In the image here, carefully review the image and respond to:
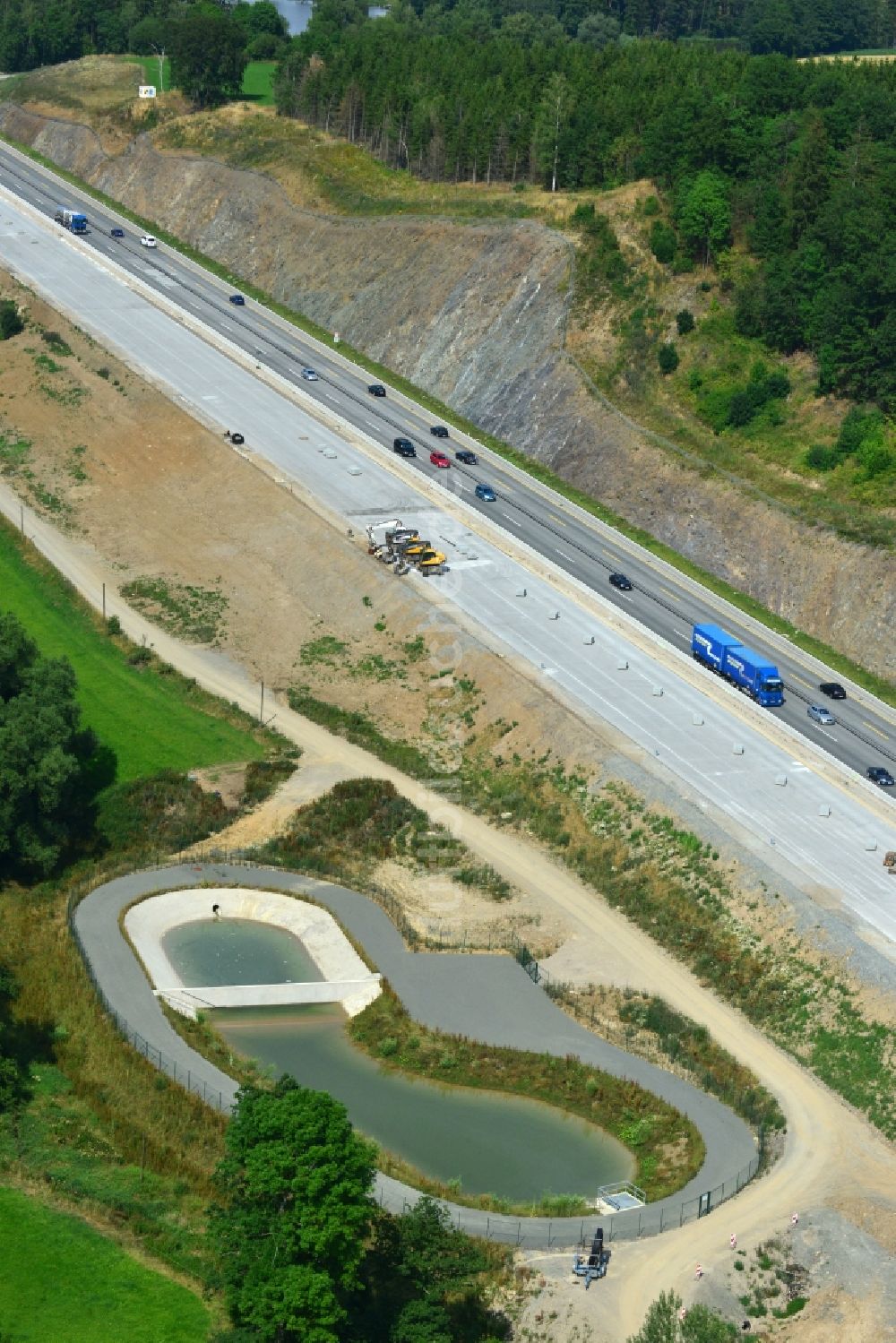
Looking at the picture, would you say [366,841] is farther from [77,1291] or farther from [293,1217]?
[293,1217]

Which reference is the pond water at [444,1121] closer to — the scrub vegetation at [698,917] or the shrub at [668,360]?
the scrub vegetation at [698,917]

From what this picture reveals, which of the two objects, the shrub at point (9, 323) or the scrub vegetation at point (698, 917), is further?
the shrub at point (9, 323)

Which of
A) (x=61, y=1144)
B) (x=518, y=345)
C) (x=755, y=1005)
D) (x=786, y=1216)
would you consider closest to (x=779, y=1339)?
(x=786, y=1216)

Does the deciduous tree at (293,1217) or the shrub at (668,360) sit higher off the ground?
the shrub at (668,360)

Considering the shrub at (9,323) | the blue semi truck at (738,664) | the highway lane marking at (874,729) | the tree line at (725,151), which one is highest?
the tree line at (725,151)

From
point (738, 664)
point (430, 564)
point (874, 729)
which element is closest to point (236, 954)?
point (738, 664)

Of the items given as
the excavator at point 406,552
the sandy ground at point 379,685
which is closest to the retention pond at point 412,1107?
the sandy ground at point 379,685

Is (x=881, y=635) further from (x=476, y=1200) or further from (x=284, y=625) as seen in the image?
(x=476, y=1200)
